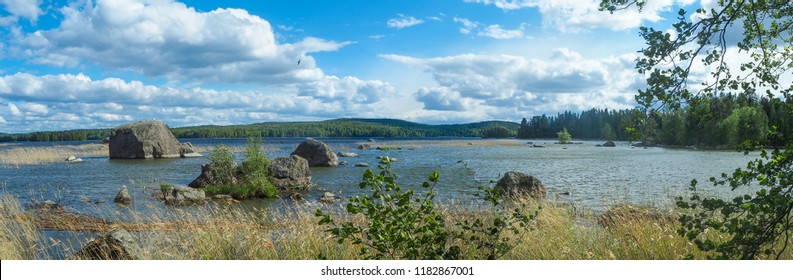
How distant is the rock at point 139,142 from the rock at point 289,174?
33.9 metres

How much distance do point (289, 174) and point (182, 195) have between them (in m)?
6.66

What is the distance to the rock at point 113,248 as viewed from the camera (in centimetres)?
917

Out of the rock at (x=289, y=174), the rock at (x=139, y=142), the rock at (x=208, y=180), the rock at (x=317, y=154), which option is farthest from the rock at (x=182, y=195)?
the rock at (x=139, y=142)

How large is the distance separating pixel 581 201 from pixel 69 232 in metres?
17.7

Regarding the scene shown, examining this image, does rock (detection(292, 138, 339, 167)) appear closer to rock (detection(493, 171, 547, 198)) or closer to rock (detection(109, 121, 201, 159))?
rock (detection(109, 121, 201, 159))

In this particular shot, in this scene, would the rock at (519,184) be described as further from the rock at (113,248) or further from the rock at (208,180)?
the rock at (208,180)

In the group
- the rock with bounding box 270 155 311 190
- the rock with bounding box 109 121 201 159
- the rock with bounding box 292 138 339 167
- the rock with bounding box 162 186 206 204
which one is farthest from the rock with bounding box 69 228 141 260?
the rock with bounding box 109 121 201 159

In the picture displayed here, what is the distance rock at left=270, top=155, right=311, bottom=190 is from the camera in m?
27.8

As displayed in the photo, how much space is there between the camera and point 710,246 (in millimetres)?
4492

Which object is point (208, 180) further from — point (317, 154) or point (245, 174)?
point (317, 154)

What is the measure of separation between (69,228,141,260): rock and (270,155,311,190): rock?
1764 cm

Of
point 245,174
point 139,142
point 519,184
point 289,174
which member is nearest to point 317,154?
point 289,174
